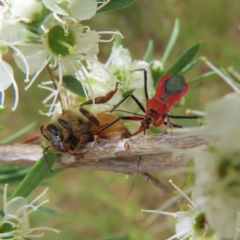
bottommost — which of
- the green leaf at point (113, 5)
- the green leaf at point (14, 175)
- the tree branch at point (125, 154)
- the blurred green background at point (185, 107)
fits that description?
the blurred green background at point (185, 107)

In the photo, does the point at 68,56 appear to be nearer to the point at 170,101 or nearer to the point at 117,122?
the point at 117,122

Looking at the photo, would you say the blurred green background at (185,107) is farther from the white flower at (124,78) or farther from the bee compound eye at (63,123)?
the bee compound eye at (63,123)

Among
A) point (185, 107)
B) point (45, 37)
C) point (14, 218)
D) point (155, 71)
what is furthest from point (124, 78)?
point (185, 107)

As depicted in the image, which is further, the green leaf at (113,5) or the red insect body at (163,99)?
the red insect body at (163,99)

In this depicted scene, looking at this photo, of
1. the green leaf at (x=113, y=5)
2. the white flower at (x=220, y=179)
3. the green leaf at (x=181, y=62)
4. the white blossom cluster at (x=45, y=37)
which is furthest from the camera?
the green leaf at (x=181, y=62)

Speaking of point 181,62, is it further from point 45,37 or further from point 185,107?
point 185,107

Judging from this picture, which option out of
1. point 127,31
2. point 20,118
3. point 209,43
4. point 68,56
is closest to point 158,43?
point 127,31

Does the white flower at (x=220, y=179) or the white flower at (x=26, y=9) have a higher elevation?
the white flower at (x=26, y=9)

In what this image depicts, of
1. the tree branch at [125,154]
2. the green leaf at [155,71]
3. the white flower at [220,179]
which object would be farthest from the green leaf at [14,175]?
the white flower at [220,179]

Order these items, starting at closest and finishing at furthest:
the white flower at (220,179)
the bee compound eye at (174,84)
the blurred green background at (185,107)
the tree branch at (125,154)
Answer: the white flower at (220,179)
the tree branch at (125,154)
the bee compound eye at (174,84)
the blurred green background at (185,107)
